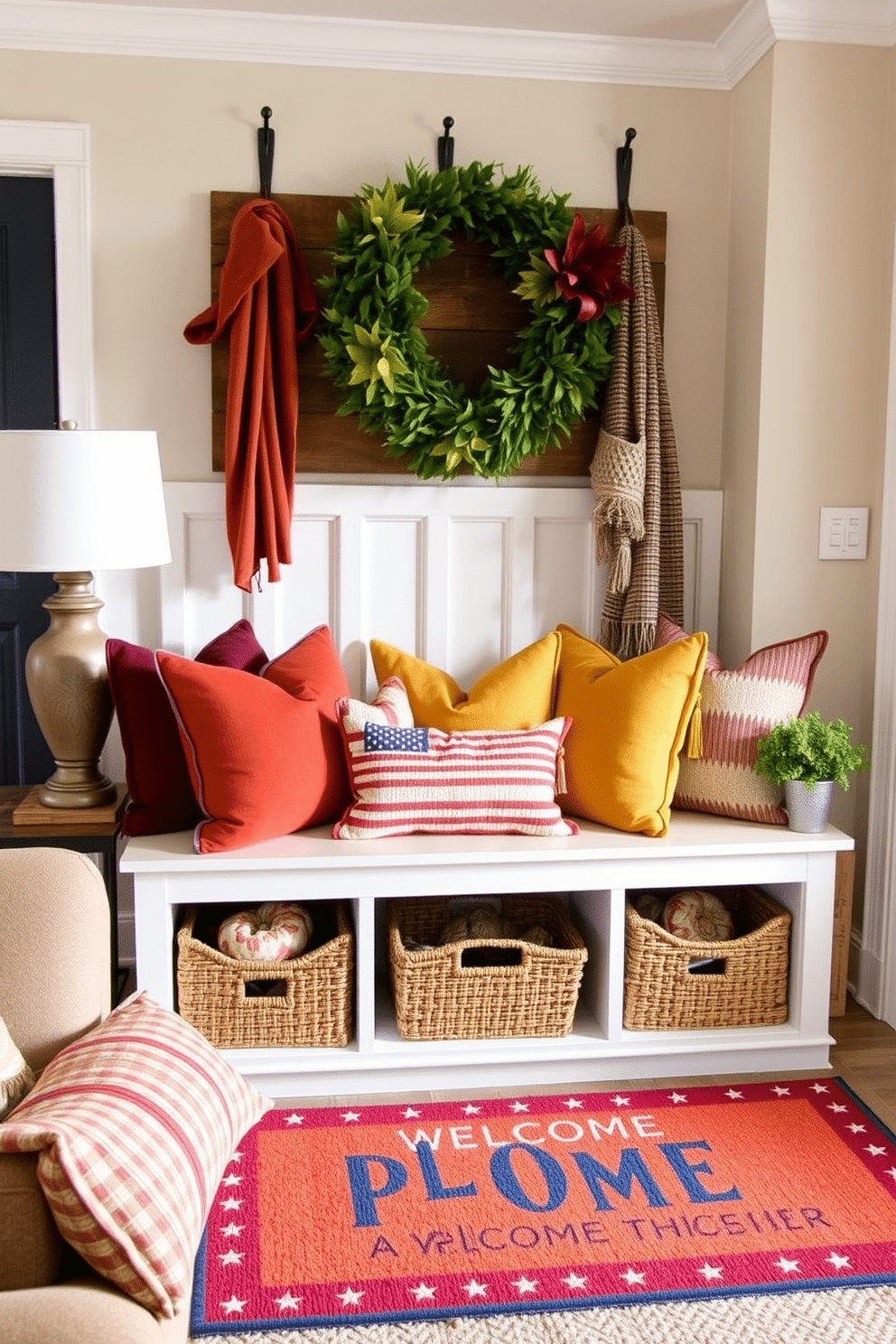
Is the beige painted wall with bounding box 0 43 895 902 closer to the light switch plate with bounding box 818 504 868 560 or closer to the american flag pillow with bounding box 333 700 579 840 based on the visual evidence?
the light switch plate with bounding box 818 504 868 560

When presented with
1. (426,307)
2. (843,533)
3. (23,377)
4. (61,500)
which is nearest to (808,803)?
(843,533)

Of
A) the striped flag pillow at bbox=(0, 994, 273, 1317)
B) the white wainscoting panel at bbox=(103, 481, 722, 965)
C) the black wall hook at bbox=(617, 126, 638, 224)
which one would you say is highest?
the black wall hook at bbox=(617, 126, 638, 224)

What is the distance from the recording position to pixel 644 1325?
196cm

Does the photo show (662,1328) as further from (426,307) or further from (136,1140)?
(426,307)

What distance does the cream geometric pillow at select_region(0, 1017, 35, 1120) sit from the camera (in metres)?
1.56

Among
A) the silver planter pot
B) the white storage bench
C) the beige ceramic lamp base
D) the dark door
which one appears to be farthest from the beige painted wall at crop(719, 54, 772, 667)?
the dark door

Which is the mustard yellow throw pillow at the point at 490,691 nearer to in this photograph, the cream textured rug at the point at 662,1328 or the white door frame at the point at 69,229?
the white door frame at the point at 69,229

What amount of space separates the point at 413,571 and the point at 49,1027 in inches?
66.0

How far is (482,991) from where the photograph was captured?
8.72ft

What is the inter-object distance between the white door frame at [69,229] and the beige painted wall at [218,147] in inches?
1.2

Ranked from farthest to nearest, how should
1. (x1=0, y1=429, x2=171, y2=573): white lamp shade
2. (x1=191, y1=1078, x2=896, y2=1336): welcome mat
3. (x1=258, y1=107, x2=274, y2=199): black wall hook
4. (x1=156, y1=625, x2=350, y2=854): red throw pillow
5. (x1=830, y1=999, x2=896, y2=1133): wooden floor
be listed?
1. (x1=258, y1=107, x2=274, y2=199): black wall hook
2. (x1=830, y1=999, x2=896, y2=1133): wooden floor
3. (x1=156, y1=625, x2=350, y2=854): red throw pillow
4. (x1=0, y1=429, x2=171, y2=573): white lamp shade
5. (x1=191, y1=1078, x2=896, y2=1336): welcome mat

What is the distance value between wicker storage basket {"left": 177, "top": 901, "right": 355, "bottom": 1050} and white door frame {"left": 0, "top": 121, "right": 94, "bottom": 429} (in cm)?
129

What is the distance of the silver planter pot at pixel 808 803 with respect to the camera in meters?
2.74

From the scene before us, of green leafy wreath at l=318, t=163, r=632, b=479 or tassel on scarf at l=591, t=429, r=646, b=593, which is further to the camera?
tassel on scarf at l=591, t=429, r=646, b=593
